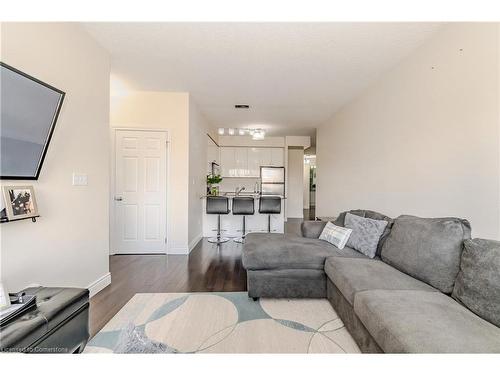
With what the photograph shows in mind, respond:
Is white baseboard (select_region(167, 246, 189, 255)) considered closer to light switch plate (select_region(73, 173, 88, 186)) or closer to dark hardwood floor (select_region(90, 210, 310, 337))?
dark hardwood floor (select_region(90, 210, 310, 337))

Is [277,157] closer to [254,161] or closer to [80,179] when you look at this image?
[254,161]

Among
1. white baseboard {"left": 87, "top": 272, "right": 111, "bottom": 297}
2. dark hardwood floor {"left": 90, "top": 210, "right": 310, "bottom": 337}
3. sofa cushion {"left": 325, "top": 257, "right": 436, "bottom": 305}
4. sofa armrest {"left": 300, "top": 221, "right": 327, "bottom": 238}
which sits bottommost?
dark hardwood floor {"left": 90, "top": 210, "right": 310, "bottom": 337}

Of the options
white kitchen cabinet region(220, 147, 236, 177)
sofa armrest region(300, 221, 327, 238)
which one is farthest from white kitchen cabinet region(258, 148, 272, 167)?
sofa armrest region(300, 221, 327, 238)

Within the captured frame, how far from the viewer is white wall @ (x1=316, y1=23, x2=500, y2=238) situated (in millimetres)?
1720

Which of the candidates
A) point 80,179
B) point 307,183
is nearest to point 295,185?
point 307,183

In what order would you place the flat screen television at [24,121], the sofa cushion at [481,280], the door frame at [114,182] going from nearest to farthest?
the sofa cushion at [481,280] < the flat screen television at [24,121] < the door frame at [114,182]

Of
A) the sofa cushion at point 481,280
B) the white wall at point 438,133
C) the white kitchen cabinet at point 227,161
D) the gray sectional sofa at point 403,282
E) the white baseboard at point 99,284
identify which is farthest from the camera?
the white kitchen cabinet at point 227,161

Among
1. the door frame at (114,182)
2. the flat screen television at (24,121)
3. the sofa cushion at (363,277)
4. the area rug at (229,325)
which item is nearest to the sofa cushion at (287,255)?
the sofa cushion at (363,277)

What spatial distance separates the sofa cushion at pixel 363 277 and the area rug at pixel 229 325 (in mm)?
340

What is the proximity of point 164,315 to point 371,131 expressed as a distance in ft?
11.4

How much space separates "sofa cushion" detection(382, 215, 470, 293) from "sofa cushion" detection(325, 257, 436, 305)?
8 cm

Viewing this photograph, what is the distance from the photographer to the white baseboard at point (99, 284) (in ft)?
7.86

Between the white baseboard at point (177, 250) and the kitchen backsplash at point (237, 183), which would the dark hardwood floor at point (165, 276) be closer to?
the white baseboard at point (177, 250)
